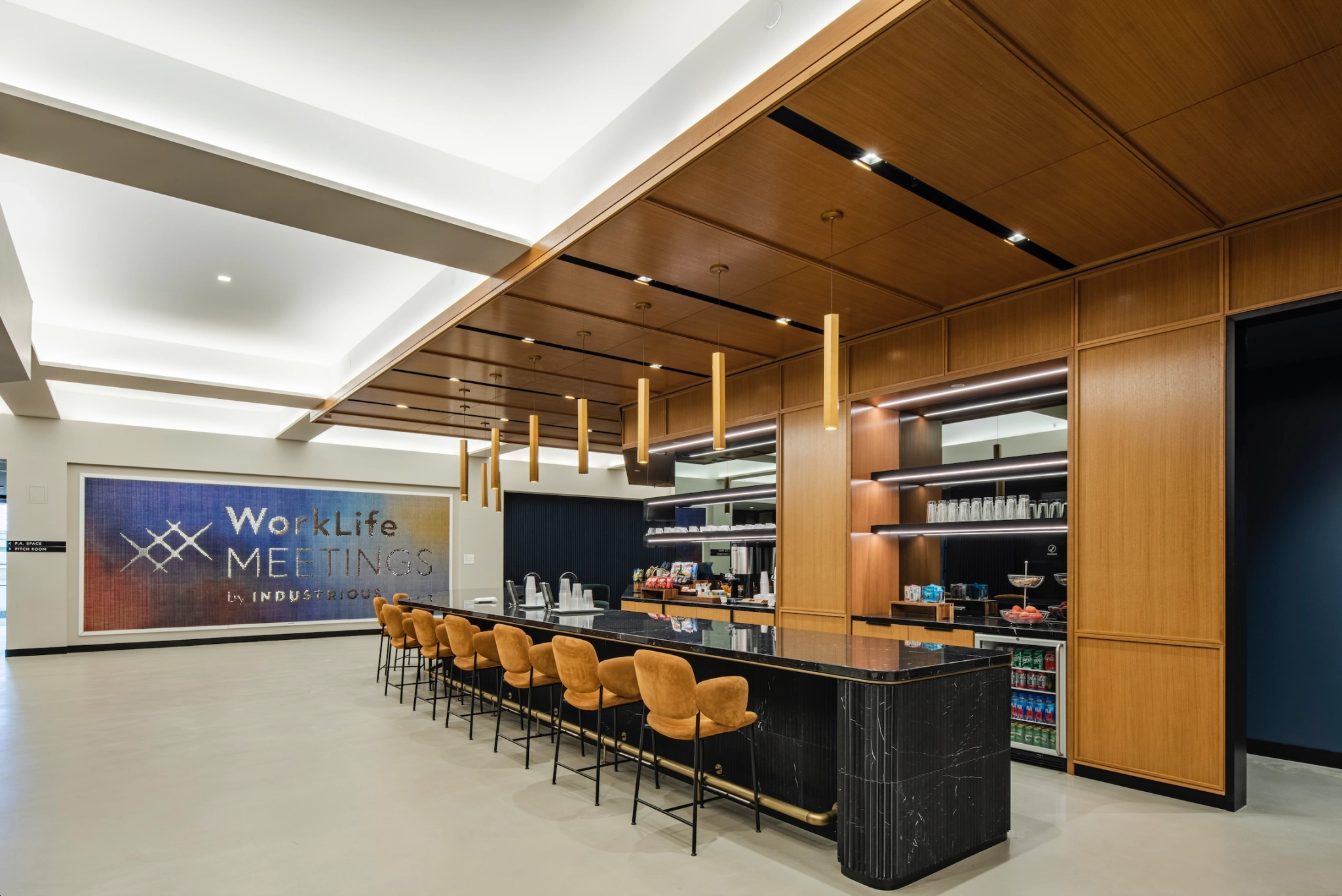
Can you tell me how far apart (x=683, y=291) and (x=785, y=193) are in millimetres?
1592

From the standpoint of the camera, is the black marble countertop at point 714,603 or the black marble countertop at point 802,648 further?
the black marble countertop at point 714,603

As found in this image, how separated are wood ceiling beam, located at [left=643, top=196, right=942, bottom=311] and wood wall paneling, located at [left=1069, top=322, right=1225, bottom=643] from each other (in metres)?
1.18

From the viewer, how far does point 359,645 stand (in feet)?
37.1

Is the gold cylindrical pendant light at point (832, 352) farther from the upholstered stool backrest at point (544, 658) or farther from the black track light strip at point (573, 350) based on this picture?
the black track light strip at point (573, 350)

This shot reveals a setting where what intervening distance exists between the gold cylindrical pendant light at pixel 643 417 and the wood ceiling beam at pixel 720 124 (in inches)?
42.7

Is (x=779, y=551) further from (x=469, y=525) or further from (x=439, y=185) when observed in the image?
(x=469, y=525)

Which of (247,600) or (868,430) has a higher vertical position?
(868,430)

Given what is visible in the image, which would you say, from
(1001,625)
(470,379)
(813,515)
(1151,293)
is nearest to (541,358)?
(470,379)

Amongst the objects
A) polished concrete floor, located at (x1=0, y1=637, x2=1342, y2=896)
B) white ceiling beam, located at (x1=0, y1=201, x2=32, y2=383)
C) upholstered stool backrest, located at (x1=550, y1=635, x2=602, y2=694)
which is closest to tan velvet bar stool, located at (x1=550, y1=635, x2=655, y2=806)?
upholstered stool backrest, located at (x1=550, y1=635, x2=602, y2=694)

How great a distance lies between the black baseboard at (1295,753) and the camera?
4883mm

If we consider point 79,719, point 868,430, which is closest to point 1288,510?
point 868,430

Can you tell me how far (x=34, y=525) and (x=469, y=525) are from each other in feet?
20.1

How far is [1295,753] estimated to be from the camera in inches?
198

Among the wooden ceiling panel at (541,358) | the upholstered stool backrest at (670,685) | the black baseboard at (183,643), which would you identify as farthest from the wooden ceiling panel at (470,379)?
the black baseboard at (183,643)
